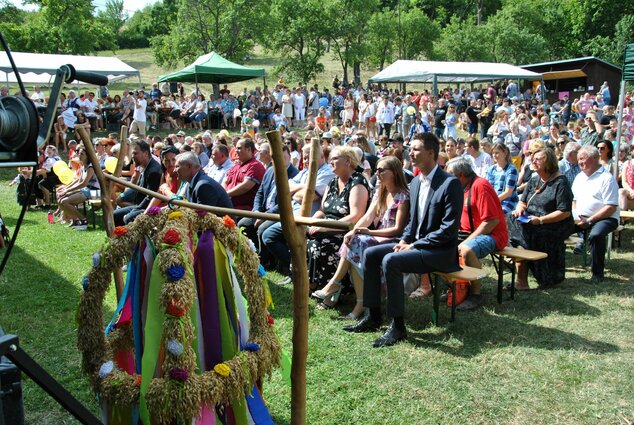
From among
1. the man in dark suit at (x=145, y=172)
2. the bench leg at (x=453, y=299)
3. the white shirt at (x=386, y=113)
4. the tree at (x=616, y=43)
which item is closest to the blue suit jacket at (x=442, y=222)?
the bench leg at (x=453, y=299)

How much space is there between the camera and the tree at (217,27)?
4022 cm

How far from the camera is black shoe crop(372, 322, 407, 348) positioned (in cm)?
499

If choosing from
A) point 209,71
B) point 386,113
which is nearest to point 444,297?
point 386,113

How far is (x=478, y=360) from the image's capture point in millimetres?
4660

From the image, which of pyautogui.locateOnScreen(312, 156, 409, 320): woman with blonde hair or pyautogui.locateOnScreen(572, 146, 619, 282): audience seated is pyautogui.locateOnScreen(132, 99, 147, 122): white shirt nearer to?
pyautogui.locateOnScreen(312, 156, 409, 320): woman with blonde hair

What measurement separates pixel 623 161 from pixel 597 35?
50.3 metres

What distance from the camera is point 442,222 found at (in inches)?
203

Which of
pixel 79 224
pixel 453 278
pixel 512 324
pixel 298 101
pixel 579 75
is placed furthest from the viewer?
pixel 579 75

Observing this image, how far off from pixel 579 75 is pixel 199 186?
1260 inches

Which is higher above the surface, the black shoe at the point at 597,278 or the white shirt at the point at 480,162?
the white shirt at the point at 480,162

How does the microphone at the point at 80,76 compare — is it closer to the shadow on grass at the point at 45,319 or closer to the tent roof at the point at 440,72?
the shadow on grass at the point at 45,319

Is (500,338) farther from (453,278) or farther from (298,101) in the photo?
(298,101)

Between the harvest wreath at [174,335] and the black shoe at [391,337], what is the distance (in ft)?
5.32

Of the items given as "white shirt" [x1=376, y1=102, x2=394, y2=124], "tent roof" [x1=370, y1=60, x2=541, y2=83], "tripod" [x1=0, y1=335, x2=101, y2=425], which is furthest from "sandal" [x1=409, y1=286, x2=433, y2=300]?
"tent roof" [x1=370, y1=60, x2=541, y2=83]
